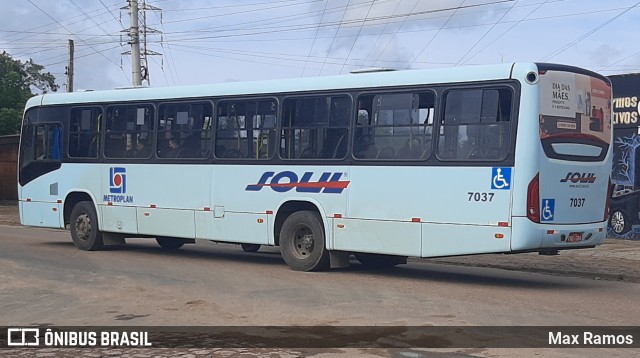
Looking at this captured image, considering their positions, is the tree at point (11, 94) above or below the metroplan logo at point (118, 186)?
above

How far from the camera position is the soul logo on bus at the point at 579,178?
1293 centimetres

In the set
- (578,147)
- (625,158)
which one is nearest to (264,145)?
(578,147)

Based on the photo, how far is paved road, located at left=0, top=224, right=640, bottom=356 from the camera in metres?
10.3

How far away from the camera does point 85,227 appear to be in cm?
1900

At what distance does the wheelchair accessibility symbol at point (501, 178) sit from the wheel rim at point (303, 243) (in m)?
3.67

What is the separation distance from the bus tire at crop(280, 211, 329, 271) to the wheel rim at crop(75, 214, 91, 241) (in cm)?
563

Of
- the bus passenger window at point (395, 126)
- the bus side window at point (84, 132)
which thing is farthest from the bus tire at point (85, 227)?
the bus passenger window at point (395, 126)

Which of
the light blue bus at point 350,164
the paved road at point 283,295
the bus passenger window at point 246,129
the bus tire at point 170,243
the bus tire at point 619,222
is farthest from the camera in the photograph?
the bus tire at point 619,222

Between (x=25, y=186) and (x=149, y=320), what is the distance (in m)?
11.1

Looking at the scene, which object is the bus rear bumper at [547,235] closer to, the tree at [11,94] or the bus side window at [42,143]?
the bus side window at [42,143]

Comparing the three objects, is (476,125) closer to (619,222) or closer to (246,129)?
(246,129)

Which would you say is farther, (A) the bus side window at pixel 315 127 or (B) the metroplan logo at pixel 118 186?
(B) the metroplan logo at pixel 118 186
